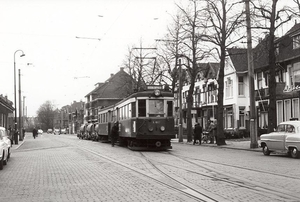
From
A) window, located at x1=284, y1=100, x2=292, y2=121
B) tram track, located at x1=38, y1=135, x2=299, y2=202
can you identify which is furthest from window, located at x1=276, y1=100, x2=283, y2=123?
tram track, located at x1=38, y1=135, x2=299, y2=202

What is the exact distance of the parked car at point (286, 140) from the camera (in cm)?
1961

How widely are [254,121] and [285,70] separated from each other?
12551 mm

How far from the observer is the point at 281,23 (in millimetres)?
23734

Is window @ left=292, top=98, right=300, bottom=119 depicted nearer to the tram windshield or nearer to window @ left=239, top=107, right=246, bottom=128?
window @ left=239, top=107, right=246, bottom=128

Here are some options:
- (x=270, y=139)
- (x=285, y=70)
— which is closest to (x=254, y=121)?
(x=270, y=139)

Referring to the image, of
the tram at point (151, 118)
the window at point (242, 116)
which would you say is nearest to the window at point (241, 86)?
the window at point (242, 116)

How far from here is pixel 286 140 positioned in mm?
20156

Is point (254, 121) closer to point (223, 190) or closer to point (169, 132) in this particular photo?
point (169, 132)

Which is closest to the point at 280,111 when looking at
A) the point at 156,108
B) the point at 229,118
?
the point at 229,118

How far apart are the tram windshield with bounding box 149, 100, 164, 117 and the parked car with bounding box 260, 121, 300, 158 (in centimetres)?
546

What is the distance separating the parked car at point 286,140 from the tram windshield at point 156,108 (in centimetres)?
546

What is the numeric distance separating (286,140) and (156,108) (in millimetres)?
7060

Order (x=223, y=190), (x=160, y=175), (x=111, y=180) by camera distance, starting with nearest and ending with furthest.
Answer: (x=223, y=190)
(x=111, y=180)
(x=160, y=175)

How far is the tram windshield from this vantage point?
24.1 m
